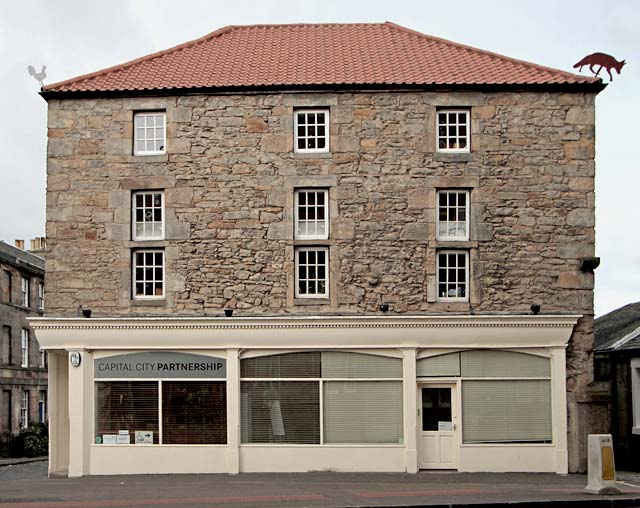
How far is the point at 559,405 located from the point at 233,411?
7.08 m

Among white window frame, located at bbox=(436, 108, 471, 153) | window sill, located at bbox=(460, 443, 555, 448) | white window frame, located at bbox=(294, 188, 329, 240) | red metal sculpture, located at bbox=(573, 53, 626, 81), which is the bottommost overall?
window sill, located at bbox=(460, 443, 555, 448)

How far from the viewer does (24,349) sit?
145ft

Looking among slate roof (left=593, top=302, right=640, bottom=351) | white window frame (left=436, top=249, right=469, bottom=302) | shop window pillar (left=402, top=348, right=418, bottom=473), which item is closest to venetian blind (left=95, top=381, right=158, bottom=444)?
shop window pillar (left=402, top=348, right=418, bottom=473)

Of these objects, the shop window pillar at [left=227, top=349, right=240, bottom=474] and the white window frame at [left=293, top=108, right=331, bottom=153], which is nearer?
the shop window pillar at [left=227, top=349, right=240, bottom=474]

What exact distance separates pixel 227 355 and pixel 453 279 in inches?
207

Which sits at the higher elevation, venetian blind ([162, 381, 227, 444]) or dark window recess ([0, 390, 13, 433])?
venetian blind ([162, 381, 227, 444])

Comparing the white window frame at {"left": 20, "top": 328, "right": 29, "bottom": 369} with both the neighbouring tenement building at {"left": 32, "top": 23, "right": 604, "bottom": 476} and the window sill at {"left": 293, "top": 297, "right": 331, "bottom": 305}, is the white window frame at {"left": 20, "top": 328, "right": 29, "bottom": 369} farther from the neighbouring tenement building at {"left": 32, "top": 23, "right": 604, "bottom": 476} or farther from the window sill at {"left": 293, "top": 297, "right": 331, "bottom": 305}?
the window sill at {"left": 293, "top": 297, "right": 331, "bottom": 305}

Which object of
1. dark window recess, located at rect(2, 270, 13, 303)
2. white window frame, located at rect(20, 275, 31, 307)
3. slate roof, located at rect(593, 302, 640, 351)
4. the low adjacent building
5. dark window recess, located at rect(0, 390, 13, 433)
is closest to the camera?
the low adjacent building

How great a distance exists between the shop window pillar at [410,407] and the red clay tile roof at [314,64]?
20.1 feet

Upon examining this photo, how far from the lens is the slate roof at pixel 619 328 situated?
2777 cm

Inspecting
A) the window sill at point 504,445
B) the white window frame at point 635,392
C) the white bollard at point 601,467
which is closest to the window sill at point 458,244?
the window sill at point 504,445

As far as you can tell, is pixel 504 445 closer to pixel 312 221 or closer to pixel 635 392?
pixel 635 392

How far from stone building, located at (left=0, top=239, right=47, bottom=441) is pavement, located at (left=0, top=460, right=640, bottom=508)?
64.2 ft

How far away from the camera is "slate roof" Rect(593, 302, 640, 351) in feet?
91.1
